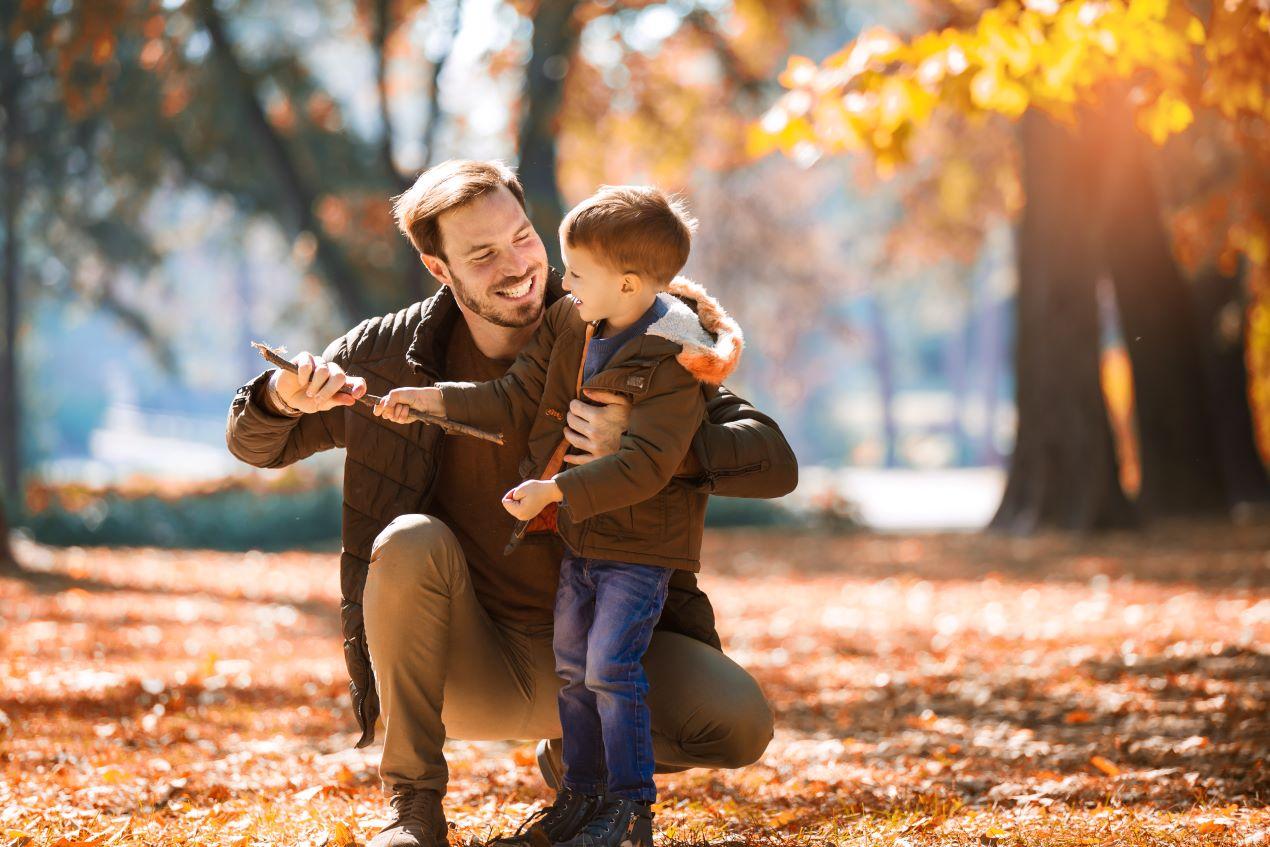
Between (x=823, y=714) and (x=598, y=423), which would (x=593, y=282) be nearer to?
(x=598, y=423)

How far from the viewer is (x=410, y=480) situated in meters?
3.52

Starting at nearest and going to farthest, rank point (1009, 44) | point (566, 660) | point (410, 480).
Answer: point (566, 660) → point (410, 480) → point (1009, 44)

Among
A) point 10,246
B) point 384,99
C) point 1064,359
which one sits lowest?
point 1064,359

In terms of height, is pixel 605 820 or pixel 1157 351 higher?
pixel 1157 351

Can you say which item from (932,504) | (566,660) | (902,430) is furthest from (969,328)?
(566,660)

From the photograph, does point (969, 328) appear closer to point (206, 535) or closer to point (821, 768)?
point (206, 535)

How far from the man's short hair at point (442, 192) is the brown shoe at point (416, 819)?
4.43 feet

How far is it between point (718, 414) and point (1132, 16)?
2642mm

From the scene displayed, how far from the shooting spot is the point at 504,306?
356 cm

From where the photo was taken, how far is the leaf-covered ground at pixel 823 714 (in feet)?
12.6

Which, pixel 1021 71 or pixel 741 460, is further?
pixel 1021 71

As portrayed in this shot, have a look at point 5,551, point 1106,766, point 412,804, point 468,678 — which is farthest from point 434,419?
point 5,551

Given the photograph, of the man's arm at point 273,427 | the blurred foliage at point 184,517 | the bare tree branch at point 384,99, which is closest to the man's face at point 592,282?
the man's arm at point 273,427

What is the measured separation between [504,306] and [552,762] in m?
1.22
